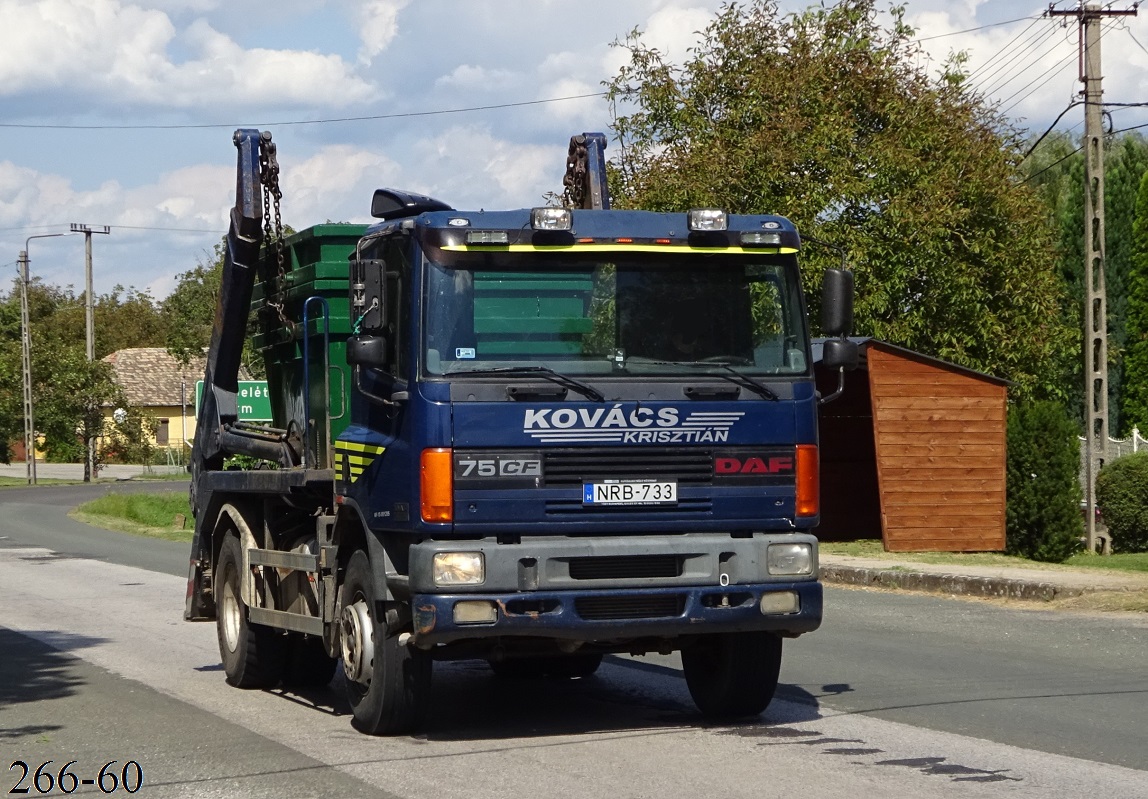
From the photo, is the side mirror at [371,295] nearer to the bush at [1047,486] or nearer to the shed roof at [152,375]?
the bush at [1047,486]

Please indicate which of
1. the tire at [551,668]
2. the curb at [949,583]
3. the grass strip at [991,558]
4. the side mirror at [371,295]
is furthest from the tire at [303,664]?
the grass strip at [991,558]

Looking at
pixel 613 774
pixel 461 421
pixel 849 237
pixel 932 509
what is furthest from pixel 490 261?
pixel 849 237

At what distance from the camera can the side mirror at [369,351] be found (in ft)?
27.2

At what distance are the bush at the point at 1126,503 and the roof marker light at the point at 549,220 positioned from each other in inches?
716

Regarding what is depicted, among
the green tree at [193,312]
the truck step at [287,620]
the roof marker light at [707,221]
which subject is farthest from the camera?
the green tree at [193,312]

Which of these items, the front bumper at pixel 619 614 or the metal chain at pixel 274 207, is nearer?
the front bumper at pixel 619 614

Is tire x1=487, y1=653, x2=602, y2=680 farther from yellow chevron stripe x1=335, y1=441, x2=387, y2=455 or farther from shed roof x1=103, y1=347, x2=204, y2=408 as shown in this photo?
shed roof x1=103, y1=347, x2=204, y2=408

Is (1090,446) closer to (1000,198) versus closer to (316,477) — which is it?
(1000,198)

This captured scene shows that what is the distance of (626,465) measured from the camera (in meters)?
8.23

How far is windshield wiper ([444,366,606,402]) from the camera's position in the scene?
813 centimetres

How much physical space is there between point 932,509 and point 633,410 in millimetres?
14286

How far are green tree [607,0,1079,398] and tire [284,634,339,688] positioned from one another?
1392 centimetres

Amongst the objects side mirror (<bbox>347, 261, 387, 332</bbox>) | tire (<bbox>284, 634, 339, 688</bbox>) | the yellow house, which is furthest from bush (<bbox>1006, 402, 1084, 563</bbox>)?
the yellow house

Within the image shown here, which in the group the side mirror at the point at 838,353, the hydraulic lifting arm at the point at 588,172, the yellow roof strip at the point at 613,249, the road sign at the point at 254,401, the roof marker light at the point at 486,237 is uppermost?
the hydraulic lifting arm at the point at 588,172
